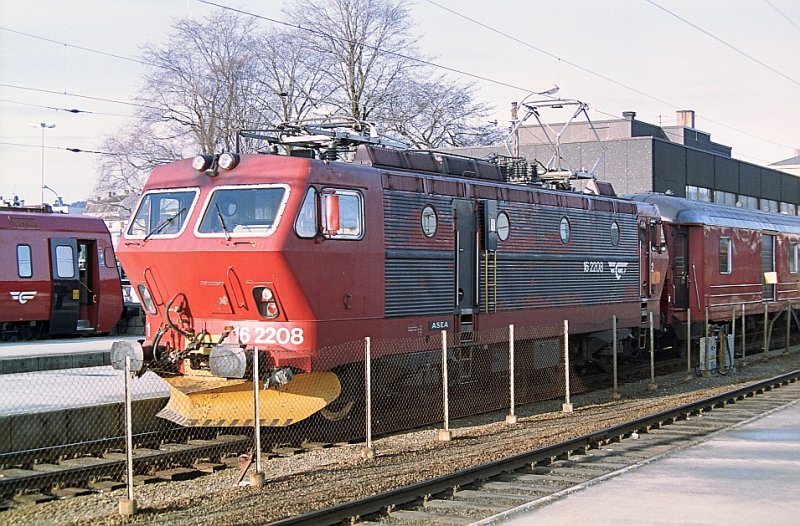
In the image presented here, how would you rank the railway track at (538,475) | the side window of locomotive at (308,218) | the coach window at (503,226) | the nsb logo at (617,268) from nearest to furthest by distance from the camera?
the railway track at (538,475) → the side window of locomotive at (308,218) → the coach window at (503,226) → the nsb logo at (617,268)

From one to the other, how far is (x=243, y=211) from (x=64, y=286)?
47.3 ft

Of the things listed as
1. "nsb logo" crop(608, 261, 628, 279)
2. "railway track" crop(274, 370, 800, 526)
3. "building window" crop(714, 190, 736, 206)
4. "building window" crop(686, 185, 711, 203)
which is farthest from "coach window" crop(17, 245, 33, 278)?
"building window" crop(714, 190, 736, 206)

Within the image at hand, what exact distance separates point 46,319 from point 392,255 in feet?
47.5

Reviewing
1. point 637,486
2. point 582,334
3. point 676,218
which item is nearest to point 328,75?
point 676,218

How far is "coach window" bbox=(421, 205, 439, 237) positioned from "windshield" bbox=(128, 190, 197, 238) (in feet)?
10.8

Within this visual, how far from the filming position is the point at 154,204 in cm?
1383

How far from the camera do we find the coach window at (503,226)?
16219 millimetres

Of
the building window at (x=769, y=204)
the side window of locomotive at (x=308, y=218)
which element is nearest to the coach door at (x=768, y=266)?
the side window of locomotive at (x=308, y=218)

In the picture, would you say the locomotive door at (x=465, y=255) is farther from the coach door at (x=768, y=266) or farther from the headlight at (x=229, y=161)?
the coach door at (x=768, y=266)

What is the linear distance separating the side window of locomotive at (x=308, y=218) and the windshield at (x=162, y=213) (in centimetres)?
163

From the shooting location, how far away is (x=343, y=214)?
13172 millimetres

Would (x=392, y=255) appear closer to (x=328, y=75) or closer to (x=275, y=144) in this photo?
Answer: (x=275, y=144)

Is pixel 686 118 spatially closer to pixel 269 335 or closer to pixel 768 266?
pixel 768 266

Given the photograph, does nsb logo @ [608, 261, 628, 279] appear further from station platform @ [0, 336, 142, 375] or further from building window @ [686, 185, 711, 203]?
building window @ [686, 185, 711, 203]
